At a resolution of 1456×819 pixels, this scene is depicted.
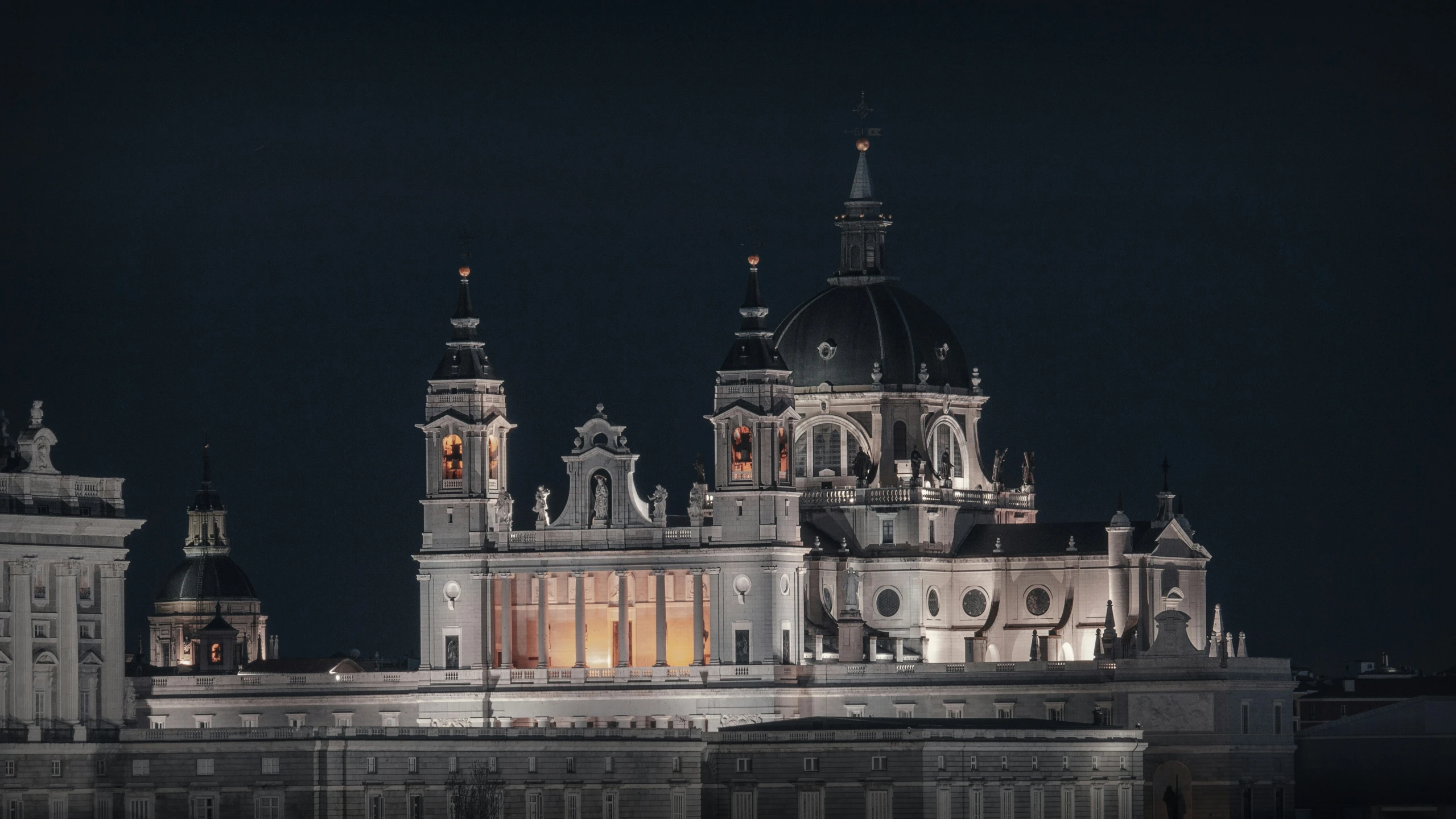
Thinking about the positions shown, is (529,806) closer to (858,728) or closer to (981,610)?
(858,728)

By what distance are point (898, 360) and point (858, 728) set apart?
29.3 metres

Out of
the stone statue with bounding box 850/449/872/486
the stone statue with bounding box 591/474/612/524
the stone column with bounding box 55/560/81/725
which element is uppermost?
the stone statue with bounding box 850/449/872/486

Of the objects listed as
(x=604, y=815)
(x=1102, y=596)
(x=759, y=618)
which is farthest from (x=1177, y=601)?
(x=604, y=815)

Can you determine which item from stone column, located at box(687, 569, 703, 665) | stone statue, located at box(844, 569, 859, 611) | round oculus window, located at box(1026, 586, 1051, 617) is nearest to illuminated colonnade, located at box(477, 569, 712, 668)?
stone column, located at box(687, 569, 703, 665)

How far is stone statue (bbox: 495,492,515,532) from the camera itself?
16525cm

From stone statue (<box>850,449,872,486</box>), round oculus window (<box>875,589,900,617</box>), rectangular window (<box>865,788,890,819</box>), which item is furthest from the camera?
stone statue (<box>850,449,872,486</box>)

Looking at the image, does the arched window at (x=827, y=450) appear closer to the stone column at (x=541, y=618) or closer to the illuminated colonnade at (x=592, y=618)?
the illuminated colonnade at (x=592, y=618)

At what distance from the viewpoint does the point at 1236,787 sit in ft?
509

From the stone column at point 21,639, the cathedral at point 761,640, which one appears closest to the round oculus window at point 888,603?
the cathedral at point 761,640

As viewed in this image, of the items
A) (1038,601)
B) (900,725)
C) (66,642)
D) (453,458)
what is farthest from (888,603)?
(66,642)

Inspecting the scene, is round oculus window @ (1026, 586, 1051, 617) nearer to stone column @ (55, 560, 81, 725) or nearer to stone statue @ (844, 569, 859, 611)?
stone statue @ (844, 569, 859, 611)

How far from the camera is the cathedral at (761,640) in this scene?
142875 mm

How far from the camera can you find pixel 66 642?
142375 mm

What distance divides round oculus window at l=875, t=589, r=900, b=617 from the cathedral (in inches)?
4.8
